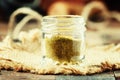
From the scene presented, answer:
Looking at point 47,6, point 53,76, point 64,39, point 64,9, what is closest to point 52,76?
point 53,76

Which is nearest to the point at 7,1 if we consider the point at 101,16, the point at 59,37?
the point at 101,16

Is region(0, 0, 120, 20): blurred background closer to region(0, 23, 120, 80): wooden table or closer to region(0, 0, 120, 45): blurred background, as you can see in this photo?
region(0, 0, 120, 45): blurred background

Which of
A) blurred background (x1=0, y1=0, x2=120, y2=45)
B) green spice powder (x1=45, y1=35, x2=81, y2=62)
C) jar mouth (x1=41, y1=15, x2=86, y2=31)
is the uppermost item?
blurred background (x1=0, y1=0, x2=120, y2=45)

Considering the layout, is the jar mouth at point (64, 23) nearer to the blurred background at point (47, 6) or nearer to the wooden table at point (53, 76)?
the wooden table at point (53, 76)

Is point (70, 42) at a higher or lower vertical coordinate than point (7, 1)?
lower

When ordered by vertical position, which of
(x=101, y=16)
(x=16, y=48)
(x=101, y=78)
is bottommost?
(x=101, y=78)

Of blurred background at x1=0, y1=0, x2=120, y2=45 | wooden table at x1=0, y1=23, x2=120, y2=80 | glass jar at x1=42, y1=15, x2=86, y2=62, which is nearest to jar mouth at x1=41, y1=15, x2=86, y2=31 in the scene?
glass jar at x1=42, y1=15, x2=86, y2=62

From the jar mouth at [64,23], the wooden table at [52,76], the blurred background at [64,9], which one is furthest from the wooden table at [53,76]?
the blurred background at [64,9]

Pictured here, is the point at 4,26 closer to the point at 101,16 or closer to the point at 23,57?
the point at 101,16
